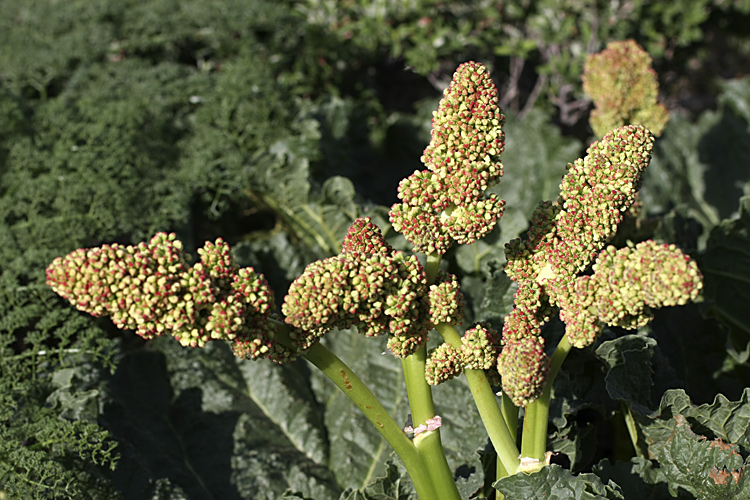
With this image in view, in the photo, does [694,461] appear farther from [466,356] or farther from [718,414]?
[466,356]

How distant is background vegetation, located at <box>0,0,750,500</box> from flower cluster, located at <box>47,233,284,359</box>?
880 millimetres

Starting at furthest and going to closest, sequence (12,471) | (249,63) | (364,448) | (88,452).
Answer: (249,63) → (364,448) → (88,452) → (12,471)

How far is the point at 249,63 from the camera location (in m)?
3.81

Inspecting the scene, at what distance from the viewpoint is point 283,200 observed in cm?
319

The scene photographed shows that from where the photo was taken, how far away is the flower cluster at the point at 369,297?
52.6 inches

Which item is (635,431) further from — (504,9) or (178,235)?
(504,9)

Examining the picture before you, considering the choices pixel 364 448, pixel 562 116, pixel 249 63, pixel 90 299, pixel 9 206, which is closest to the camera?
pixel 90 299

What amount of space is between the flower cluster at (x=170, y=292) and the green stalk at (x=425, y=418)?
1.29 feet

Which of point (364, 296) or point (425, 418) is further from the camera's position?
point (425, 418)

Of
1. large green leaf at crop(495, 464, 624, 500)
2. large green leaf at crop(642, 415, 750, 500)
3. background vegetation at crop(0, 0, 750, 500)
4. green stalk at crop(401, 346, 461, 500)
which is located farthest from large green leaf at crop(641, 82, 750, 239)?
green stalk at crop(401, 346, 461, 500)

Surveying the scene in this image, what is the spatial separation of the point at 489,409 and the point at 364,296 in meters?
0.48

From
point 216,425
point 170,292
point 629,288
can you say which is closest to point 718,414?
point 629,288

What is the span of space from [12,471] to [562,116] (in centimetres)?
382

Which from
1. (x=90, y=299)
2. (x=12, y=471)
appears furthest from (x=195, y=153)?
(x=90, y=299)
